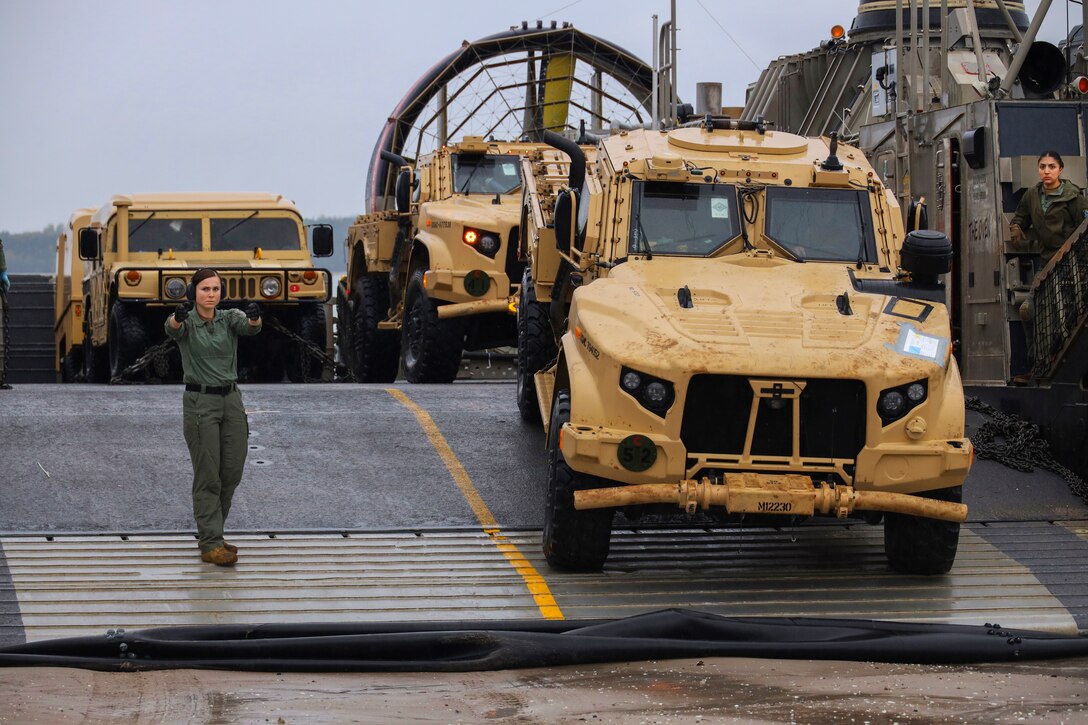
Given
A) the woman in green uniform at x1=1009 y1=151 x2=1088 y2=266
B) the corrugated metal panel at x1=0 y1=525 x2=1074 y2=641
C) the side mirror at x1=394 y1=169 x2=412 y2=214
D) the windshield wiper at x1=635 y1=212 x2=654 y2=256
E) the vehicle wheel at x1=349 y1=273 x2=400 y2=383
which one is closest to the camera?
the corrugated metal panel at x1=0 y1=525 x2=1074 y2=641

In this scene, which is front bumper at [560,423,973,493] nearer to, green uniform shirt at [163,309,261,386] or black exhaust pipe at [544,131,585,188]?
green uniform shirt at [163,309,261,386]

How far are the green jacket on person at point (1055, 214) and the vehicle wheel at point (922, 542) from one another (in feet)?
13.9

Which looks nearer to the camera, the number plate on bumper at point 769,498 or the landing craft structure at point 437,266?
the number plate on bumper at point 769,498

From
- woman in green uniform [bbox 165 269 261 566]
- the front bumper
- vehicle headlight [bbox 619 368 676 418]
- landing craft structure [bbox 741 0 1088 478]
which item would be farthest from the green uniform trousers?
landing craft structure [bbox 741 0 1088 478]

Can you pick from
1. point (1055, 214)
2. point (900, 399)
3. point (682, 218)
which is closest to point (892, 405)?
point (900, 399)

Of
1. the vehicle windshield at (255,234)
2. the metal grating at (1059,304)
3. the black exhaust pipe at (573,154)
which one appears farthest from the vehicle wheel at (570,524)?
the vehicle windshield at (255,234)

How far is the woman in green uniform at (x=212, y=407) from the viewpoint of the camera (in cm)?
880

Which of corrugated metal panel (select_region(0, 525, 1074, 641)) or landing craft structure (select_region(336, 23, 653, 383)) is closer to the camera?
corrugated metal panel (select_region(0, 525, 1074, 641))

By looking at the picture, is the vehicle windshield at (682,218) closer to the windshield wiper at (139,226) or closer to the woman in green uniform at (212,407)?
the woman in green uniform at (212,407)

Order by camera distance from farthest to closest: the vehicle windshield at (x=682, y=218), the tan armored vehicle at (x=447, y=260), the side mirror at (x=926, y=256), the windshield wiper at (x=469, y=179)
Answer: the windshield wiper at (x=469, y=179)
the tan armored vehicle at (x=447, y=260)
the vehicle windshield at (x=682, y=218)
the side mirror at (x=926, y=256)

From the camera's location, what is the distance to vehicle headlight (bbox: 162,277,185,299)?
60.4ft

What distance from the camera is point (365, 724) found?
5852 millimetres

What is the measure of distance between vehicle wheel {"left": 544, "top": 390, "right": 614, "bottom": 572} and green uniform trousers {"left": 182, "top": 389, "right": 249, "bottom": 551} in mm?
1691

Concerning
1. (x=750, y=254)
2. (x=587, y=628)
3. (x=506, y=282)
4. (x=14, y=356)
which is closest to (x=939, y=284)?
(x=750, y=254)
